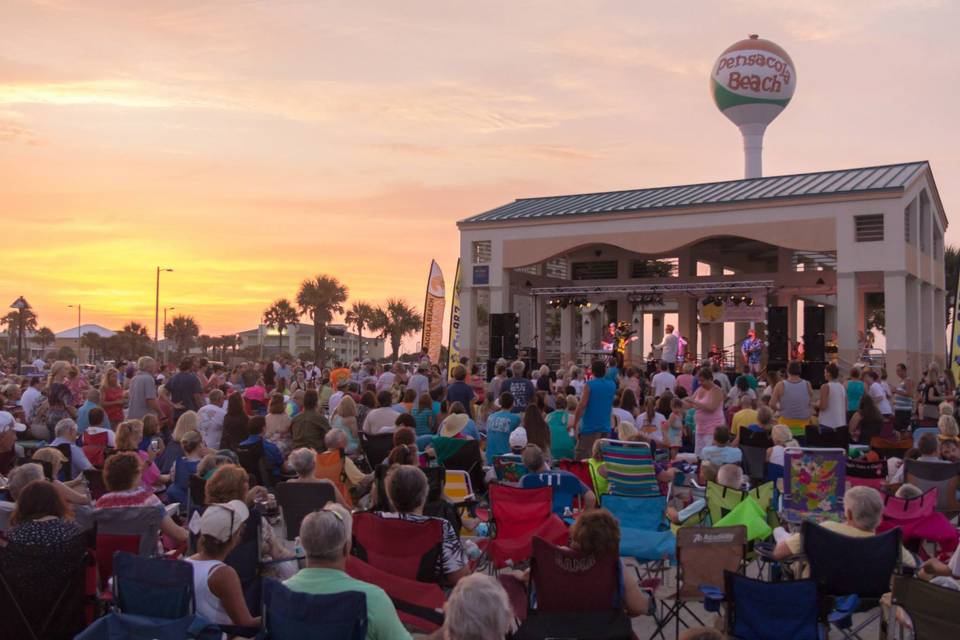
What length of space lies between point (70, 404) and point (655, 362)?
17.5 meters

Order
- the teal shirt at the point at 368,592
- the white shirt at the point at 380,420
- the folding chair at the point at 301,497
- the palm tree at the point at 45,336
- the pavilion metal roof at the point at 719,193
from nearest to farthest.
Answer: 1. the teal shirt at the point at 368,592
2. the folding chair at the point at 301,497
3. the white shirt at the point at 380,420
4. the pavilion metal roof at the point at 719,193
5. the palm tree at the point at 45,336

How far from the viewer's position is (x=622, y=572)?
13.6 ft

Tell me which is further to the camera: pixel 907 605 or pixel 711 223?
pixel 711 223

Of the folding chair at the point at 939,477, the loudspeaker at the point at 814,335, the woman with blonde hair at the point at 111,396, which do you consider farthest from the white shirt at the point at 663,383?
the loudspeaker at the point at 814,335

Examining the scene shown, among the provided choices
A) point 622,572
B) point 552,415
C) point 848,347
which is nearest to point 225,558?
point 622,572

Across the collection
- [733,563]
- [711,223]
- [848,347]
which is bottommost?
[733,563]

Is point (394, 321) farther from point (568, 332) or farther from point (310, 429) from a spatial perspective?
point (310, 429)

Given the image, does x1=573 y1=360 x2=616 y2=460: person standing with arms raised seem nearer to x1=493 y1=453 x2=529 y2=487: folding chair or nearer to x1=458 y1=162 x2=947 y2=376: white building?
x1=493 y1=453 x2=529 y2=487: folding chair

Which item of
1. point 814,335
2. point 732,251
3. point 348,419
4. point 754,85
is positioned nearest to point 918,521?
point 348,419

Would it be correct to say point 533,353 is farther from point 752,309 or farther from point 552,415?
point 552,415

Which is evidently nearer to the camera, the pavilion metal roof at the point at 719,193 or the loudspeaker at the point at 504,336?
the pavilion metal roof at the point at 719,193

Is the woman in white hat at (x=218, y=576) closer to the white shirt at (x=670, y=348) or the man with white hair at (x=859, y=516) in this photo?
the man with white hair at (x=859, y=516)

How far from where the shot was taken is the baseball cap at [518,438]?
29.4 ft

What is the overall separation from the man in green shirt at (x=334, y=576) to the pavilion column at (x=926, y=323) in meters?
24.8
